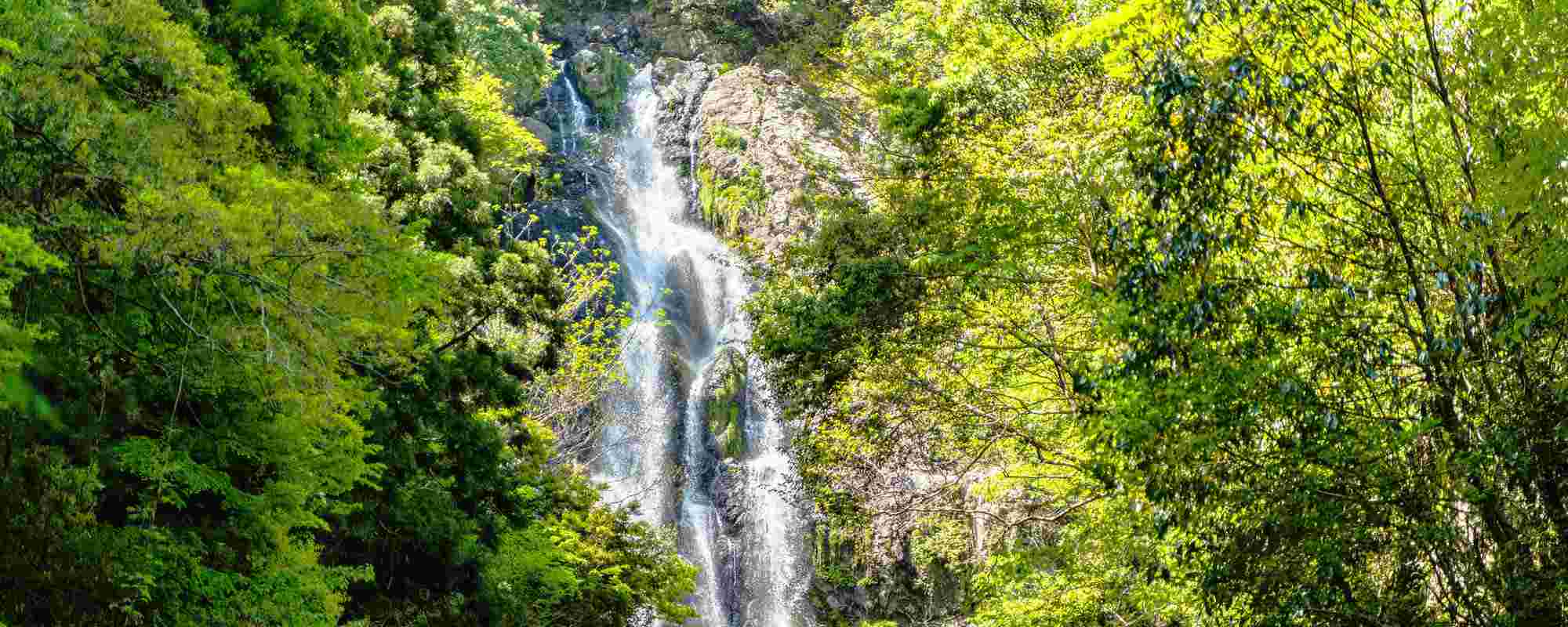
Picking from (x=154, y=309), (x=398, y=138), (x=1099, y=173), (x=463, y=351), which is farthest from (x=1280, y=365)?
(x=398, y=138)

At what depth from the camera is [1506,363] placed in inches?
253

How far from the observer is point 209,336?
6.96 m

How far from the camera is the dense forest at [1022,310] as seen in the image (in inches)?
258

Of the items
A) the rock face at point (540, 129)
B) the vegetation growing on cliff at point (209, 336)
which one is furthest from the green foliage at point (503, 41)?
the vegetation growing on cliff at point (209, 336)

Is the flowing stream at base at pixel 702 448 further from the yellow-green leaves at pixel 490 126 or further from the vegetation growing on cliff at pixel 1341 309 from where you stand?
the vegetation growing on cliff at pixel 1341 309

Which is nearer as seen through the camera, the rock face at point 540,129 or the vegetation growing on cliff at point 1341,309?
the vegetation growing on cliff at point 1341,309

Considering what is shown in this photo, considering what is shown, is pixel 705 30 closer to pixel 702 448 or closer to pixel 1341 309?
pixel 702 448

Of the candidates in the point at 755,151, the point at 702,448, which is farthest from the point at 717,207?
the point at 702,448

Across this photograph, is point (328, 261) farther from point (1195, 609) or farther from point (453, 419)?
point (1195, 609)

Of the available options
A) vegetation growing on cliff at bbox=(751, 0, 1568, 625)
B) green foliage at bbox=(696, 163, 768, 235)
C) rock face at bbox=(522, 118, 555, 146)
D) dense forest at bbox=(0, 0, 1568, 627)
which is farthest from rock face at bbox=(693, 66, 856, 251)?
vegetation growing on cliff at bbox=(751, 0, 1568, 625)

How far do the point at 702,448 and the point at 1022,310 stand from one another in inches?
639

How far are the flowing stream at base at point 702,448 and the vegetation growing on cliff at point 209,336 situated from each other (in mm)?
11809

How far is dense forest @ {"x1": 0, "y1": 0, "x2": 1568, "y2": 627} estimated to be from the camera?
21.5ft

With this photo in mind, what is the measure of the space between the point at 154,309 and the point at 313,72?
4.79 meters
